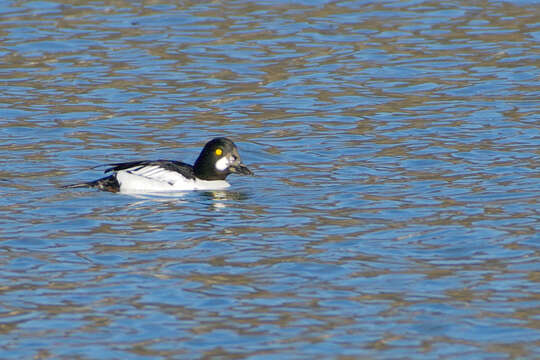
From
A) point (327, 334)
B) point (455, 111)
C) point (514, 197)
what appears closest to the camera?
point (327, 334)

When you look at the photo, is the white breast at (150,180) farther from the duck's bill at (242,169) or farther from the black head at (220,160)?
the duck's bill at (242,169)

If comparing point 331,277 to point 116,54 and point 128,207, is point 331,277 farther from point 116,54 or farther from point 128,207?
point 116,54

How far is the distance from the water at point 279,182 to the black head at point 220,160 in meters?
0.29

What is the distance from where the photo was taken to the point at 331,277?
10625 millimetres

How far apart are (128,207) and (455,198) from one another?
3554 mm

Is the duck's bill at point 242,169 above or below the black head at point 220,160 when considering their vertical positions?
below

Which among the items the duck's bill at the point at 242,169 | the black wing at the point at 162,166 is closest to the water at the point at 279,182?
the duck's bill at the point at 242,169

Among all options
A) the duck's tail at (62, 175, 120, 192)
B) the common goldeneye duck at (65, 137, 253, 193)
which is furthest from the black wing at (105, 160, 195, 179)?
the duck's tail at (62, 175, 120, 192)

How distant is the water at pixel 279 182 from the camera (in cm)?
947

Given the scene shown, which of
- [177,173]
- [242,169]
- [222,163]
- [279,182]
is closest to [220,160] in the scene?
[222,163]

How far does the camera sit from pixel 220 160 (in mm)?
14703

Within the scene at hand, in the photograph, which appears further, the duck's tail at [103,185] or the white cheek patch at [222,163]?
the white cheek patch at [222,163]

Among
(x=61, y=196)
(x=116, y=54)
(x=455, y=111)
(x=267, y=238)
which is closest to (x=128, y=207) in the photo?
(x=61, y=196)

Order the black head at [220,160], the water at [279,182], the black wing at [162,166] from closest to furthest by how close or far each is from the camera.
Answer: the water at [279,182] < the black wing at [162,166] < the black head at [220,160]
